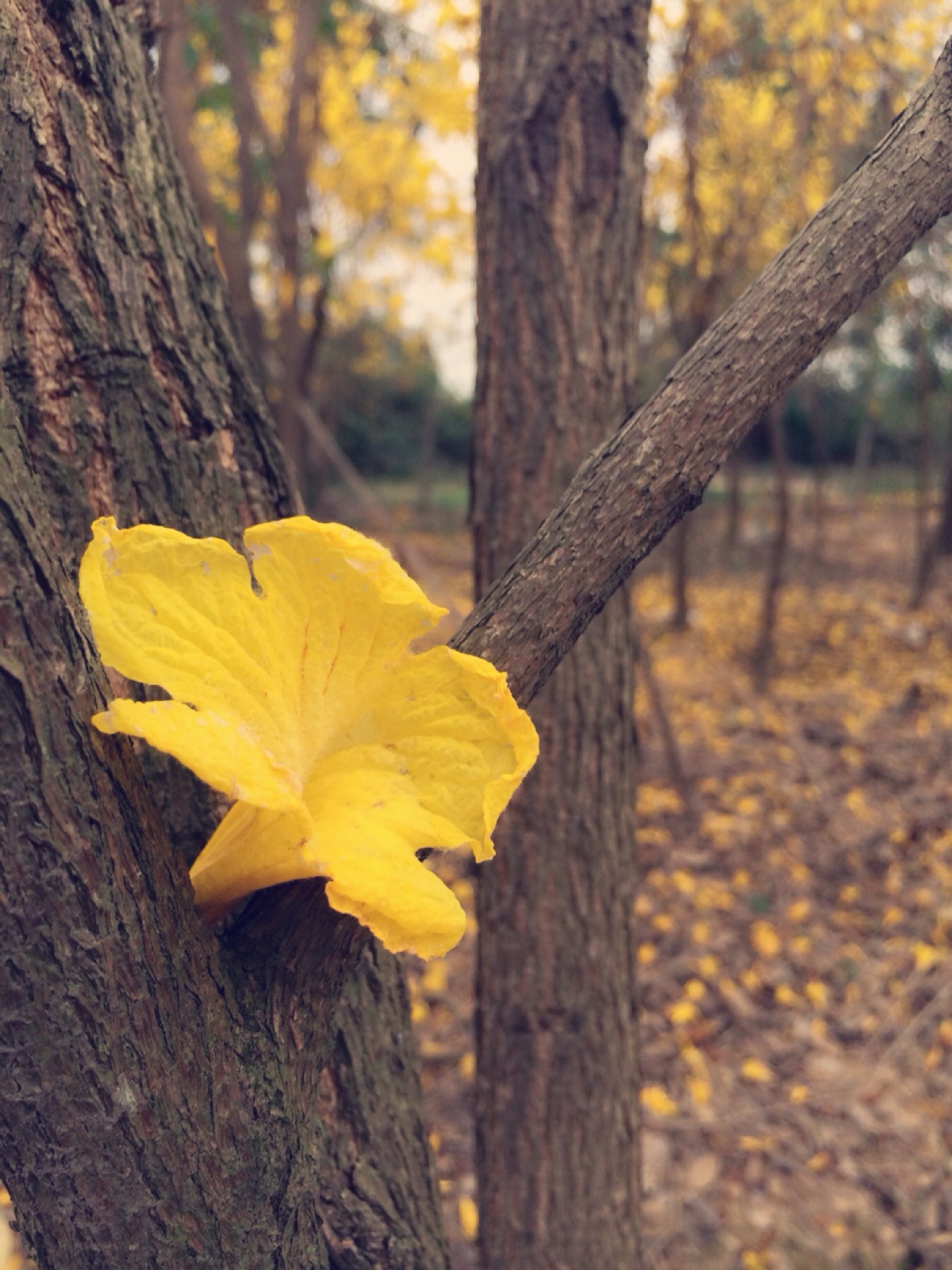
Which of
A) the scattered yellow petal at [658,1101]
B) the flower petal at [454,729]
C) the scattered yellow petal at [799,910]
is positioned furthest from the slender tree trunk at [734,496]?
the flower petal at [454,729]

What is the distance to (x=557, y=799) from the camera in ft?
5.92

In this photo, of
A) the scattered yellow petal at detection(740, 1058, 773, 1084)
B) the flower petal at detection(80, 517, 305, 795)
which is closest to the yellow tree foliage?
the scattered yellow petal at detection(740, 1058, 773, 1084)

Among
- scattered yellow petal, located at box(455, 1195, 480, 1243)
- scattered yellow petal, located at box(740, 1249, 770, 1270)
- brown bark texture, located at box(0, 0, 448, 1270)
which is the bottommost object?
scattered yellow petal, located at box(455, 1195, 480, 1243)

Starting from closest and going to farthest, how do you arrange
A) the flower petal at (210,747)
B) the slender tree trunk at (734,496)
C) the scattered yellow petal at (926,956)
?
the flower petal at (210,747)
the scattered yellow petal at (926,956)
the slender tree trunk at (734,496)

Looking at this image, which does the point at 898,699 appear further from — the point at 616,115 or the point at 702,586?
the point at 616,115

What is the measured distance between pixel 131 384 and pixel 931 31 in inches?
227

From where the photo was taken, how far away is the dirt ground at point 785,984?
8.40ft

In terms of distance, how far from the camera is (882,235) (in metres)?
0.92

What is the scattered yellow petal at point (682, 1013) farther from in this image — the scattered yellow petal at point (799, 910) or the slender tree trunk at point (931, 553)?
the slender tree trunk at point (931, 553)

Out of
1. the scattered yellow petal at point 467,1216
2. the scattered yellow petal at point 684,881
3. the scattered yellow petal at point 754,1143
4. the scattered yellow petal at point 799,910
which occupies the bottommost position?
the scattered yellow petal at point 467,1216

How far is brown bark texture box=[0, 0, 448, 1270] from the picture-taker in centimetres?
72

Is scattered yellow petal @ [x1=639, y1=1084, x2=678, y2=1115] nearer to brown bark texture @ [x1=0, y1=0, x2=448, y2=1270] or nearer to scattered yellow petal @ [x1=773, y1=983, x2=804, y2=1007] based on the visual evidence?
scattered yellow petal @ [x1=773, y1=983, x2=804, y2=1007]

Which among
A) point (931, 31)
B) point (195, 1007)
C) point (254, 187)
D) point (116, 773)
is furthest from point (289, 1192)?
point (931, 31)

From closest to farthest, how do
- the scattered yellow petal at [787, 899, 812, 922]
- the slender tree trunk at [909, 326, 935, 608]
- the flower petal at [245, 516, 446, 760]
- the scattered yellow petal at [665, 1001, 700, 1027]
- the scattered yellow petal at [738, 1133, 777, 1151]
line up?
the flower petal at [245, 516, 446, 760] < the scattered yellow petal at [738, 1133, 777, 1151] < the scattered yellow petal at [665, 1001, 700, 1027] < the scattered yellow petal at [787, 899, 812, 922] < the slender tree trunk at [909, 326, 935, 608]
